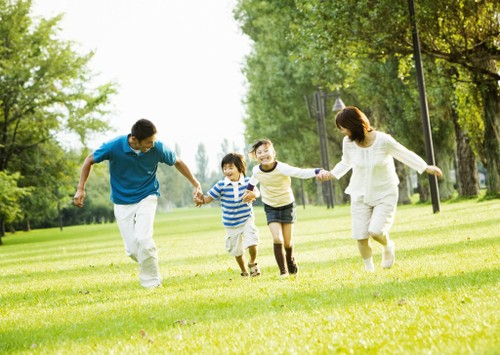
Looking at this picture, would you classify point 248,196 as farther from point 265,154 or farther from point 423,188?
point 423,188

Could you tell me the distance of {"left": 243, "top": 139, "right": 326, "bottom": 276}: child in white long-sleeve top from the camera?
955cm

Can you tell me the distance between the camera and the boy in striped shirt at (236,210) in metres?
10.2

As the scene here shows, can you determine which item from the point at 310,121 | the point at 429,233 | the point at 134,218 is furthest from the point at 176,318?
the point at 310,121

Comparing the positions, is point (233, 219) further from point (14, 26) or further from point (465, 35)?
point (14, 26)

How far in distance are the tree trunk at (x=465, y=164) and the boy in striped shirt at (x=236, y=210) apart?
953 inches

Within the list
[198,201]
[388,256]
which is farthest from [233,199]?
[388,256]

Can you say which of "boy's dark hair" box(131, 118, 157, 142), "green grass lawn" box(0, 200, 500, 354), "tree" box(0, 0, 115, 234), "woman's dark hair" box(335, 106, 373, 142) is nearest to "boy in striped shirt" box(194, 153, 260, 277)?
"green grass lawn" box(0, 200, 500, 354)

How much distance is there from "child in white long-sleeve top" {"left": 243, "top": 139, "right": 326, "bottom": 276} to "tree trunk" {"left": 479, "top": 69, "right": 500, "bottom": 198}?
1752 cm

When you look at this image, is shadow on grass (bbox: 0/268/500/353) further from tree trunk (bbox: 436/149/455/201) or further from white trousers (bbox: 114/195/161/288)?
tree trunk (bbox: 436/149/455/201)

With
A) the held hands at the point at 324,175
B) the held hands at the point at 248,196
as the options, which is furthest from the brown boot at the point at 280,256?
the held hands at the point at 324,175

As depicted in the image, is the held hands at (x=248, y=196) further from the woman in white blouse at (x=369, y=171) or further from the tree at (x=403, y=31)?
the tree at (x=403, y=31)

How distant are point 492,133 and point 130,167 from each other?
2019cm

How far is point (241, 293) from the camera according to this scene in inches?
316

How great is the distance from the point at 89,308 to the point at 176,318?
1.85 m
